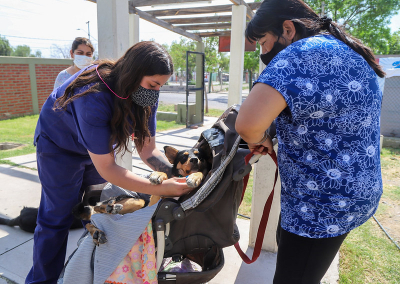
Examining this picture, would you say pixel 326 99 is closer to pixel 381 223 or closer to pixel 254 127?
pixel 254 127

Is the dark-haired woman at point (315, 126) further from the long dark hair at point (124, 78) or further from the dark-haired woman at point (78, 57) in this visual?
the dark-haired woman at point (78, 57)

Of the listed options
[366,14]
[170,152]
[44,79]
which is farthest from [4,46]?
[170,152]

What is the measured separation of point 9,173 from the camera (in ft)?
16.5

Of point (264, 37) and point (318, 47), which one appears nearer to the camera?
point (318, 47)

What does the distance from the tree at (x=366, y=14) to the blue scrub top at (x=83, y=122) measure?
46.5 ft

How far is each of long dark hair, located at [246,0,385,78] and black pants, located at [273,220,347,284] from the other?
0.86 m

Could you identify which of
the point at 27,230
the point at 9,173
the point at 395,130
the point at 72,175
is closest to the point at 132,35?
the point at 9,173

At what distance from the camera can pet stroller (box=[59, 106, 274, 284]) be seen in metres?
1.67

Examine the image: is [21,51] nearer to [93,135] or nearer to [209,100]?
[209,100]

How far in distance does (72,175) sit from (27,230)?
1.66 meters

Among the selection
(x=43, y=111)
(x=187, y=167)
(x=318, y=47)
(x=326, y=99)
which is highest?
(x=318, y=47)

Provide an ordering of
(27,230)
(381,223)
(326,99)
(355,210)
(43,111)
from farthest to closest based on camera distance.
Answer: (381,223) → (27,230) → (43,111) → (355,210) → (326,99)

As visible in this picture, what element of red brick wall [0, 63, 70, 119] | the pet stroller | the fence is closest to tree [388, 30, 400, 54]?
the fence

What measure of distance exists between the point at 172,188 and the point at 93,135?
545 millimetres
